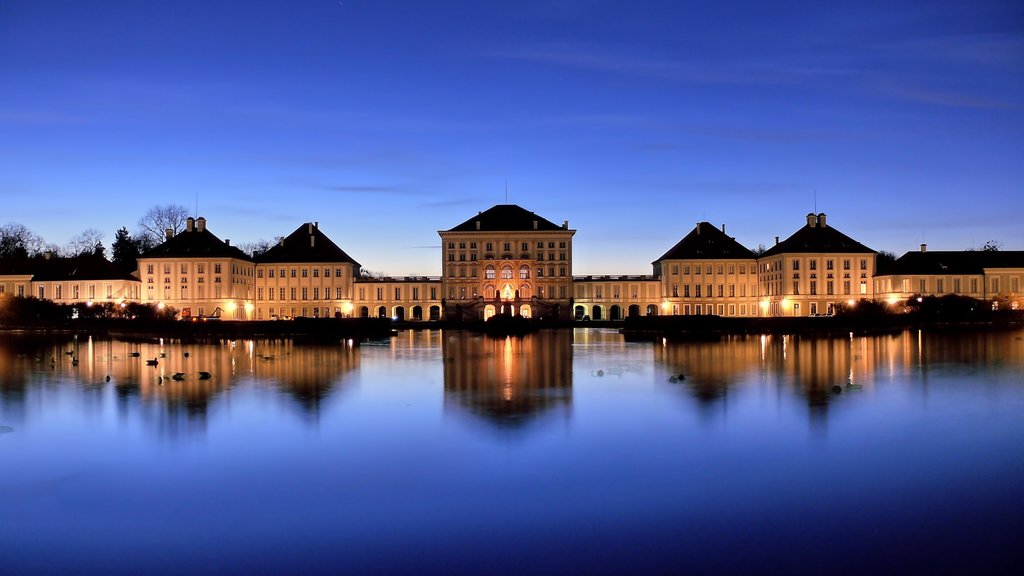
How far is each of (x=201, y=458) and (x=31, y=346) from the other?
35.0m

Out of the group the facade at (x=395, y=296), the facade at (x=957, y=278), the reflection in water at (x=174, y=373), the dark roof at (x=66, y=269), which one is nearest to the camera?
the reflection in water at (x=174, y=373)

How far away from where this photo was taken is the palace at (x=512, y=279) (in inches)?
3196

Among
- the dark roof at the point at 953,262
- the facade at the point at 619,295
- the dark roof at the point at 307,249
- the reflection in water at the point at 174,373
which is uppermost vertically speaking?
the dark roof at the point at 307,249

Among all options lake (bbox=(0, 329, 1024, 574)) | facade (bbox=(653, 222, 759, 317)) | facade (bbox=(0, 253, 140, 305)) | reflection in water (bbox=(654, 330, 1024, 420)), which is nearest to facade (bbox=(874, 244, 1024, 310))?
facade (bbox=(653, 222, 759, 317))

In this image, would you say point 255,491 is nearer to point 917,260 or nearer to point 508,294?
point 508,294

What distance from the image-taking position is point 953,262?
81812 millimetres

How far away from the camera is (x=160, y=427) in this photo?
16922 mm

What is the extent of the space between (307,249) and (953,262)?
63121 mm

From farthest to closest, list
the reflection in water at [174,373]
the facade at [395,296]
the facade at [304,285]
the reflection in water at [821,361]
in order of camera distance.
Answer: the facade at [395,296] → the facade at [304,285] → the reflection in water at [821,361] → the reflection in water at [174,373]

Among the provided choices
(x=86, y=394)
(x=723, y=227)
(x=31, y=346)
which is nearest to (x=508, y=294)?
(x=723, y=227)

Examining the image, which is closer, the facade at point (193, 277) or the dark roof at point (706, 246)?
the facade at point (193, 277)

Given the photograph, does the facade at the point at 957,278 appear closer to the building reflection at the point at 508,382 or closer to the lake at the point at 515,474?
the building reflection at the point at 508,382

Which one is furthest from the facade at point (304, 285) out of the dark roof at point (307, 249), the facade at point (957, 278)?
the facade at point (957, 278)

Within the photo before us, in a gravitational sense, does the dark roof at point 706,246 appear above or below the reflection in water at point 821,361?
above
